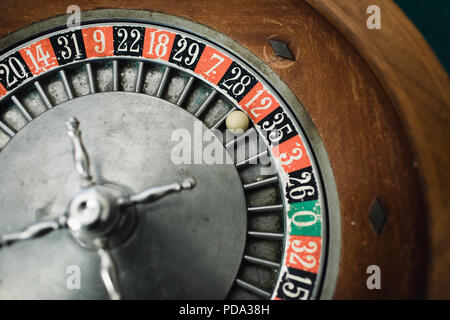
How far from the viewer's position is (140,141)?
62.7 inches

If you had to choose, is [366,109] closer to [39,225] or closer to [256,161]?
[256,161]

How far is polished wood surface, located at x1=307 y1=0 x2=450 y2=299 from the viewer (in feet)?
4.41

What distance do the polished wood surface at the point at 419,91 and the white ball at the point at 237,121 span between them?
538mm

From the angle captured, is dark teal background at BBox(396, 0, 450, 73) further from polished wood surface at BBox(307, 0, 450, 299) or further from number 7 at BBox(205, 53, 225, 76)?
number 7 at BBox(205, 53, 225, 76)

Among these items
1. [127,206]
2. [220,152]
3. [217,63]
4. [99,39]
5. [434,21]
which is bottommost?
[127,206]

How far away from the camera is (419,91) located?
4.61 feet

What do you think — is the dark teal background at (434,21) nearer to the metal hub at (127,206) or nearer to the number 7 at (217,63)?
the number 7 at (217,63)

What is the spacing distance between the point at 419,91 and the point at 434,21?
1.19 m

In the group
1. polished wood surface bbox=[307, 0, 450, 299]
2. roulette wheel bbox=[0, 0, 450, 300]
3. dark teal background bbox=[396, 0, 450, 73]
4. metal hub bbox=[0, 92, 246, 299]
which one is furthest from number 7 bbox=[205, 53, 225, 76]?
dark teal background bbox=[396, 0, 450, 73]

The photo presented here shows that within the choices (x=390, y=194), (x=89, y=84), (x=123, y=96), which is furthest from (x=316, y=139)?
(x=89, y=84)

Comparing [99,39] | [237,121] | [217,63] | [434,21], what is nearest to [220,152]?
[237,121]

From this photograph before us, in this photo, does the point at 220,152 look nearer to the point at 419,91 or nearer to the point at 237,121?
the point at 237,121

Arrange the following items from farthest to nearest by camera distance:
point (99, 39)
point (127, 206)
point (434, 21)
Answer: point (434, 21), point (99, 39), point (127, 206)
